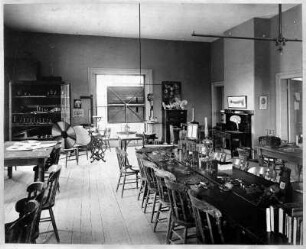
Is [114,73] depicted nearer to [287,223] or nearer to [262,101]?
[262,101]

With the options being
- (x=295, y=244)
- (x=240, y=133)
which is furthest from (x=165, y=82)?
(x=295, y=244)

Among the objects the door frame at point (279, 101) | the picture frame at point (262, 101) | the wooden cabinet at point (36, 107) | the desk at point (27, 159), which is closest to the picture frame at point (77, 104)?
the wooden cabinet at point (36, 107)

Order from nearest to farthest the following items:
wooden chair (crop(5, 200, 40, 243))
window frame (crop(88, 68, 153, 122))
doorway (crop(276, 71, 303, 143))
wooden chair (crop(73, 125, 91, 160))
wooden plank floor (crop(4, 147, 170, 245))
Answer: wooden chair (crop(5, 200, 40, 243))
wooden plank floor (crop(4, 147, 170, 245))
doorway (crop(276, 71, 303, 143))
wooden chair (crop(73, 125, 91, 160))
window frame (crop(88, 68, 153, 122))

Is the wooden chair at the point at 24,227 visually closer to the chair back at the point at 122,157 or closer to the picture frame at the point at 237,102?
the chair back at the point at 122,157

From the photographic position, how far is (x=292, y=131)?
8180 millimetres

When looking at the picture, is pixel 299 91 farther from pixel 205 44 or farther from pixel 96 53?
pixel 96 53

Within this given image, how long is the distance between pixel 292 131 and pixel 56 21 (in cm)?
733

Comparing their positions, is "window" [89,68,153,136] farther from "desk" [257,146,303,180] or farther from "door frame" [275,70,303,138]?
"desk" [257,146,303,180]

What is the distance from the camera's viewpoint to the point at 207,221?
2471 millimetres

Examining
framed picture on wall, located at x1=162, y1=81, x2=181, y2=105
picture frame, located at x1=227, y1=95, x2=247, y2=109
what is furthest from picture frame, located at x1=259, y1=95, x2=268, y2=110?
framed picture on wall, located at x1=162, y1=81, x2=181, y2=105

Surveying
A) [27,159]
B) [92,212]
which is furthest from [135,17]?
[92,212]

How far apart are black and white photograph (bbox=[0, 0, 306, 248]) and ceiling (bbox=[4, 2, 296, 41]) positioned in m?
0.05

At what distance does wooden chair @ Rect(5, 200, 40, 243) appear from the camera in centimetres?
236

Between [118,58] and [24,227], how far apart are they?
889 cm
